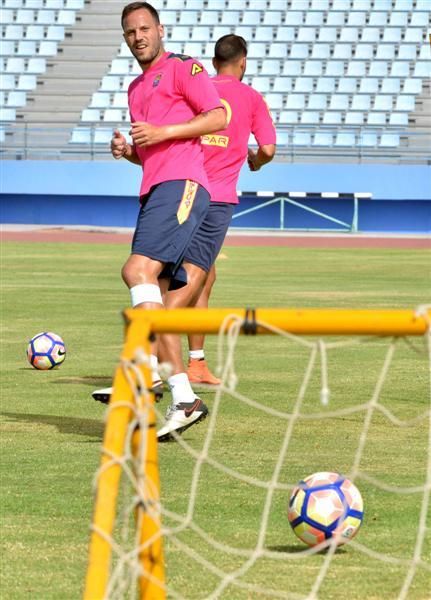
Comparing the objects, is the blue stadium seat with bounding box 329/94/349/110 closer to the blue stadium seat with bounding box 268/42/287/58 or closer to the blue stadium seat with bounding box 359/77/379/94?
the blue stadium seat with bounding box 359/77/379/94

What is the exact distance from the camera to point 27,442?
6730 millimetres

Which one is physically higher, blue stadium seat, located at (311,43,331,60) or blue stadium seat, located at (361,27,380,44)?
blue stadium seat, located at (361,27,380,44)

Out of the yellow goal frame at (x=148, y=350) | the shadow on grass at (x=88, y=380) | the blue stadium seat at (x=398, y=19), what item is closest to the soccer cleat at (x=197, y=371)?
the shadow on grass at (x=88, y=380)

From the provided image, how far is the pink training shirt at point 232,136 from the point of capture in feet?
28.6

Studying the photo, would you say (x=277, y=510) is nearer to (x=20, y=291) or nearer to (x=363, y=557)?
(x=363, y=557)

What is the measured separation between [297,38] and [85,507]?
3273cm

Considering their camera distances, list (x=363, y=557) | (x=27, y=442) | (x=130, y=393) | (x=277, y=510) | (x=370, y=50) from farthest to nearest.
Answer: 1. (x=370, y=50)
2. (x=27, y=442)
3. (x=277, y=510)
4. (x=363, y=557)
5. (x=130, y=393)

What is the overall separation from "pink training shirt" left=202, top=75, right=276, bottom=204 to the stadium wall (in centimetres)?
2498

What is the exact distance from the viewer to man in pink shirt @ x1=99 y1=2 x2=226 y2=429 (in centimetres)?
675

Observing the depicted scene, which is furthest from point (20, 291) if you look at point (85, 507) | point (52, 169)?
point (52, 169)

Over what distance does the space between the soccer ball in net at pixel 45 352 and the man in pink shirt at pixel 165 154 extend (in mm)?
2775

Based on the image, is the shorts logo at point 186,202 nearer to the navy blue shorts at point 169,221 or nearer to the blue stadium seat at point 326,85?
the navy blue shorts at point 169,221

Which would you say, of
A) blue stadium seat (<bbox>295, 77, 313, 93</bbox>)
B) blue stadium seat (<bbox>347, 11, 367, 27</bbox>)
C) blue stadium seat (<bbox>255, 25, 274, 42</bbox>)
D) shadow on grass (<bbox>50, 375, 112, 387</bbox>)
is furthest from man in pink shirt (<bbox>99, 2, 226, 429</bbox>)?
blue stadium seat (<bbox>347, 11, 367, 27</bbox>)

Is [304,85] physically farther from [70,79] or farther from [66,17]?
[66,17]
